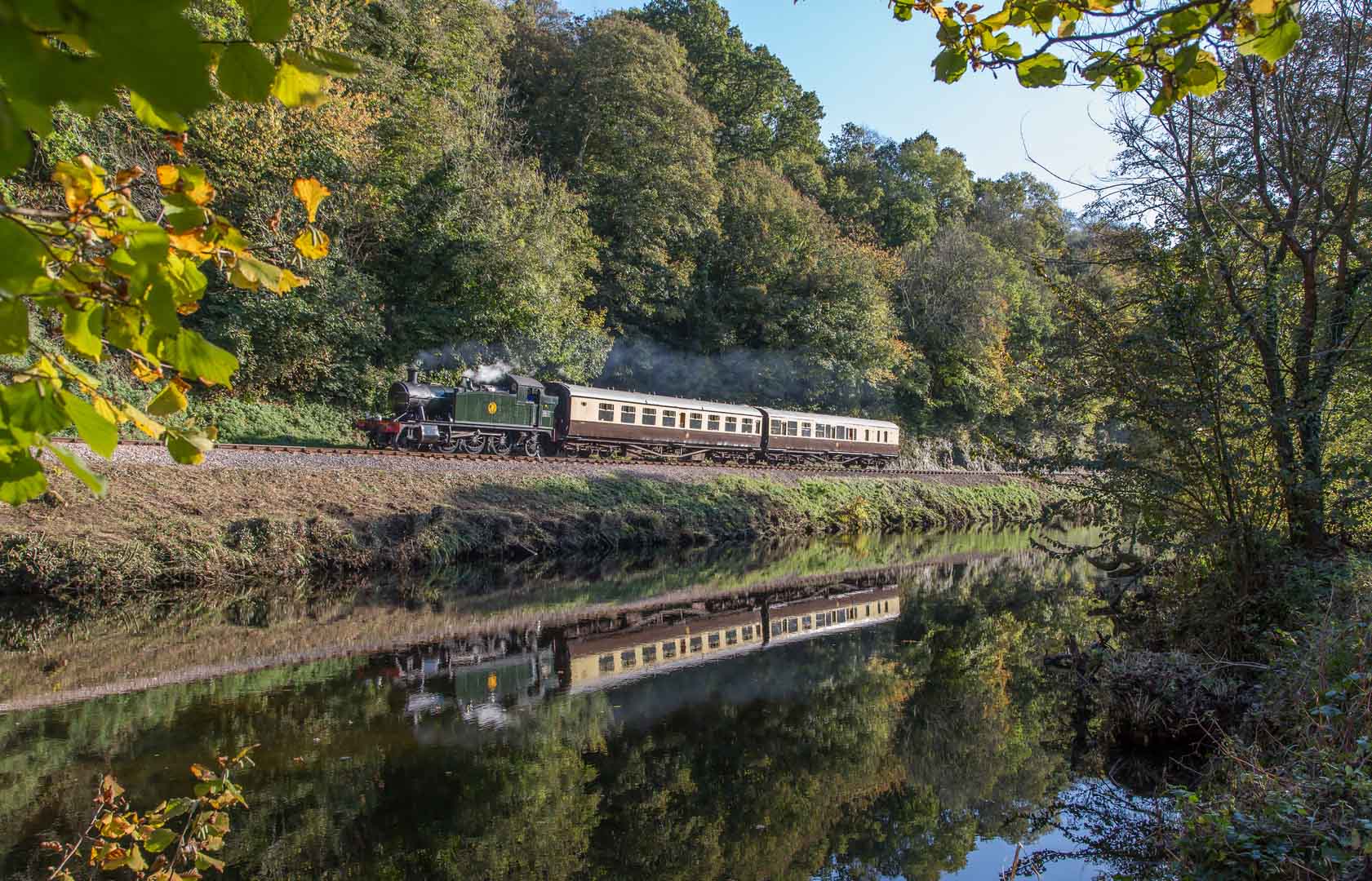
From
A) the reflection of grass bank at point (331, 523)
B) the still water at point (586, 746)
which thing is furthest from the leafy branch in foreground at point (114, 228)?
the reflection of grass bank at point (331, 523)

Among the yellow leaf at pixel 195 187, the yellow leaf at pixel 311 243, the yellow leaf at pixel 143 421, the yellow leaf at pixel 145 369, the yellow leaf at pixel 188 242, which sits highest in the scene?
the yellow leaf at pixel 195 187

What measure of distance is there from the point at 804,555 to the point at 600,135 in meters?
18.8

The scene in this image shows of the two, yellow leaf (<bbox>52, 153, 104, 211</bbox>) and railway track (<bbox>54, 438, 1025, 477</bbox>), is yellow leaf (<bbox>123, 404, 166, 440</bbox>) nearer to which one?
yellow leaf (<bbox>52, 153, 104, 211</bbox>)

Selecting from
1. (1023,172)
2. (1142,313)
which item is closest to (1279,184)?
(1142,313)

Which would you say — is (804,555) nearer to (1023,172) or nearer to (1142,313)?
(1142,313)

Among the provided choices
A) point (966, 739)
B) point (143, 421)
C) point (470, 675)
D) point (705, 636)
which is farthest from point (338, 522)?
A: point (143, 421)

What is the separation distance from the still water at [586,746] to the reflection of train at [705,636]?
57 millimetres

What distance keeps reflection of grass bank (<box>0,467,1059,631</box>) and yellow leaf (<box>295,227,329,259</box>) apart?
37.0 feet

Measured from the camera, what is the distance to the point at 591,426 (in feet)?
72.7

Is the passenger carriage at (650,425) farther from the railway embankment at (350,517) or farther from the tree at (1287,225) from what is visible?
the tree at (1287,225)

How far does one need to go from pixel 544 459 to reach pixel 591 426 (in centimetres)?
315

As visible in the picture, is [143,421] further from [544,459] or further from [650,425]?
[650,425]

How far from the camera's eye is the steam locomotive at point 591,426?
19.5 metres

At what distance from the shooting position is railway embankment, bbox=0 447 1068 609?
35.9ft
